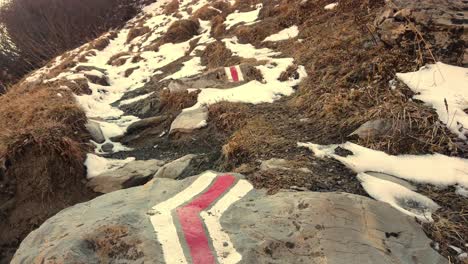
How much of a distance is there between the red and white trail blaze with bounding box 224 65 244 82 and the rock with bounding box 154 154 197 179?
247cm

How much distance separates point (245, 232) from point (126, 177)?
87.0 inches

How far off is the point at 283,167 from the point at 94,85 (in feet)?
21.4

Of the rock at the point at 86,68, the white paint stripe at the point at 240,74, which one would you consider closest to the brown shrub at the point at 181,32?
the rock at the point at 86,68

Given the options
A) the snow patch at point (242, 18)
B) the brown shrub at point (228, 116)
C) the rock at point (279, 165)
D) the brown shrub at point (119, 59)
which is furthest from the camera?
the brown shrub at point (119, 59)

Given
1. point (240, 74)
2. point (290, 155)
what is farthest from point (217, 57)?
point (290, 155)

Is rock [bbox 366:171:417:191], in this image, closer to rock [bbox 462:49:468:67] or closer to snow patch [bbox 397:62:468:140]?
snow patch [bbox 397:62:468:140]

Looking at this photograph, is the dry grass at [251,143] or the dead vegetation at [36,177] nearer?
the dry grass at [251,143]

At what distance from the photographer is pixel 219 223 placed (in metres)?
2.71

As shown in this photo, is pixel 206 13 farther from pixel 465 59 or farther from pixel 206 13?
pixel 465 59

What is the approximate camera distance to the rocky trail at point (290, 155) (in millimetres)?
2490

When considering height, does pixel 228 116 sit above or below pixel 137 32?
above

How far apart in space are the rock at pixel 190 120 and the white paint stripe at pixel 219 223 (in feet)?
6.75

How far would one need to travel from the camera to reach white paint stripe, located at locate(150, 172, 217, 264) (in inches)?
94.4

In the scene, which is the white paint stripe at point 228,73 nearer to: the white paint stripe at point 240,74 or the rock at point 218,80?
the rock at point 218,80
